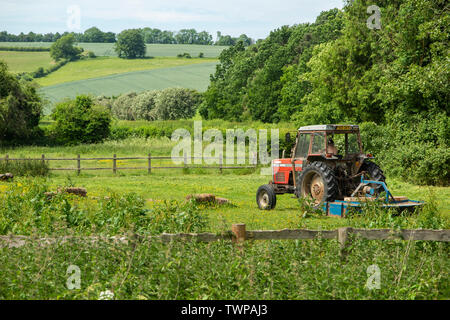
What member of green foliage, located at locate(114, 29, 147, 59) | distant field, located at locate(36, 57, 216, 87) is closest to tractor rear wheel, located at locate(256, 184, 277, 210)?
distant field, located at locate(36, 57, 216, 87)

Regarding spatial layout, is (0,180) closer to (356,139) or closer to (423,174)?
(356,139)

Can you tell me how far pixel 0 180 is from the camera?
21156mm

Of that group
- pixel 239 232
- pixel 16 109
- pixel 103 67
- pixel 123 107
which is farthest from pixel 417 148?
pixel 103 67

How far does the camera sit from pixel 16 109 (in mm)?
42250

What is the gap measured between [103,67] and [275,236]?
94.6m

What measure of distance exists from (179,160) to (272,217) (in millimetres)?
18810

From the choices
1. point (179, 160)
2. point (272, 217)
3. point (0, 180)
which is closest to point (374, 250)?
point (272, 217)

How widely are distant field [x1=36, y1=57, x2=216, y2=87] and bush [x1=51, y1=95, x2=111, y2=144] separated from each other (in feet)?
135

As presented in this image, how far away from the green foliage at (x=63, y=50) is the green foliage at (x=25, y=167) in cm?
8239

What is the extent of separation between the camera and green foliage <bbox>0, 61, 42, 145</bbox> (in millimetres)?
41525

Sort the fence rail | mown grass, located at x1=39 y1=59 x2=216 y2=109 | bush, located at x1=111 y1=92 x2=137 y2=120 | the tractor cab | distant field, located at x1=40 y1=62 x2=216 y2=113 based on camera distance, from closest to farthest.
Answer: the fence rail → the tractor cab → bush, located at x1=111 y1=92 x2=137 y2=120 → mown grass, located at x1=39 y1=59 x2=216 y2=109 → distant field, located at x1=40 y1=62 x2=216 y2=113

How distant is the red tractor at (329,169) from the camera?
504 inches

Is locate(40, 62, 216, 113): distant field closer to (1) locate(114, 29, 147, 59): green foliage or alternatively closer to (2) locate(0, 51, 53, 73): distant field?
(2) locate(0, 51, 53, 73): distant field
